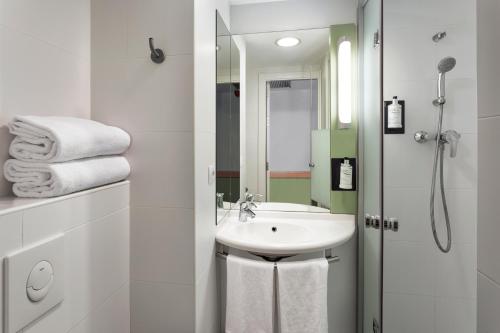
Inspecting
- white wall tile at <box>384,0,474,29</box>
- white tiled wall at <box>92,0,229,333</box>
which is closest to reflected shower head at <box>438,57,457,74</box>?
white wall tile at <box>384,0,474,29</box>

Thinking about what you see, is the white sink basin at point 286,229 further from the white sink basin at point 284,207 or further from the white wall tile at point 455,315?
the white wall tile at point 455,315

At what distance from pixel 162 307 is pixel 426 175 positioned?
1212mm

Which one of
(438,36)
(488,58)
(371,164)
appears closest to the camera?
(488,58)

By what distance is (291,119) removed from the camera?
172cm

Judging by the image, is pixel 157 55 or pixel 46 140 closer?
pixel 46 140

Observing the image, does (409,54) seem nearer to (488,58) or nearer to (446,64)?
(446,64)

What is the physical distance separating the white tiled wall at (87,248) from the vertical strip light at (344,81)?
4.11 feet

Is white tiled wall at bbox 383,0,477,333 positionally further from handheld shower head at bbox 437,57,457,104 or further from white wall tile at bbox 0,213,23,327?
white wall tile at bbox 0,213,23,327

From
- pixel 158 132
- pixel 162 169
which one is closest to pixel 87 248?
pixel 162 169

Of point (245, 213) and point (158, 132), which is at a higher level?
point (158, 132)

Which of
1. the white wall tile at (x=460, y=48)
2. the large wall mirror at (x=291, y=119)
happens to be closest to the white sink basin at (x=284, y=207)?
the large wall mirror at (x=291, y=119)

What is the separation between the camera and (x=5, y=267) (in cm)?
56

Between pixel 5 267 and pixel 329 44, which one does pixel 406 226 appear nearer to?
pixel 329 44

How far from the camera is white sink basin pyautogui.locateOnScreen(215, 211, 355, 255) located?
1341 millimetres
